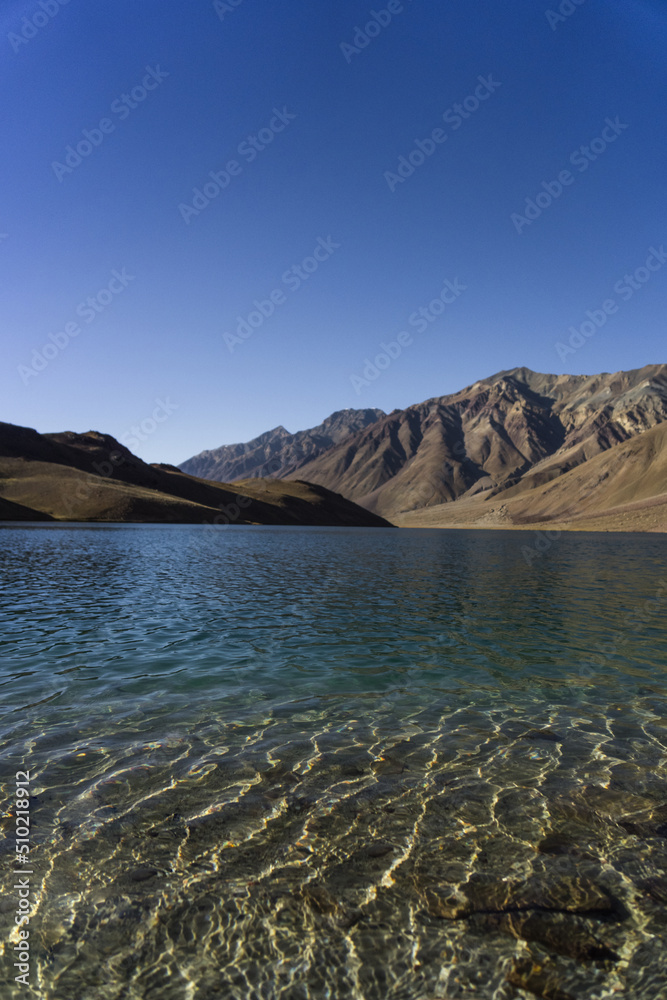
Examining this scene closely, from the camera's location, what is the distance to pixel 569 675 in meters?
15.0

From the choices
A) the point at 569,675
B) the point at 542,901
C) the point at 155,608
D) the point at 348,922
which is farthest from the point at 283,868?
the point at 155,608

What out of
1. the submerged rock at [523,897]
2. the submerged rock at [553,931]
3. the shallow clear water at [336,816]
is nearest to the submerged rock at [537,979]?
the shallow clear water at [336,816]

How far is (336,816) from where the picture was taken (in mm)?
7562

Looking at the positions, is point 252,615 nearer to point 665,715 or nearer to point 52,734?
point 52,734

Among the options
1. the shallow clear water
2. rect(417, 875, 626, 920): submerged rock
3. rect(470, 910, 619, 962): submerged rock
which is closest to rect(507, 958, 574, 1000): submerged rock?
the shallow clear water

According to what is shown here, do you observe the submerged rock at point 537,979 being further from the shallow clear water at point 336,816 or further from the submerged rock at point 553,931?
the submerged rock at point 553,931

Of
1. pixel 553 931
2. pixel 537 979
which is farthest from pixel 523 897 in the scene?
pixel 537 979

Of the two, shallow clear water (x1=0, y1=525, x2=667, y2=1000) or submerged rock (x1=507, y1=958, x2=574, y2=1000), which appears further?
shallow clear water (x1=0, y1=525, x2=667, y2=1000)

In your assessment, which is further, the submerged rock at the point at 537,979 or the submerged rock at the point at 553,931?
the submerged rock at the point at 553,931

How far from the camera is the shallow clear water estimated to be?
5039mm

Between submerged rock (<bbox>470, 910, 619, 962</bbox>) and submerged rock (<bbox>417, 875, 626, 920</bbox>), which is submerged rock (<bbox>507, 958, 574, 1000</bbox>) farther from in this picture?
submerged rock (<bbox>417, 875, 626, 920</bbox>)

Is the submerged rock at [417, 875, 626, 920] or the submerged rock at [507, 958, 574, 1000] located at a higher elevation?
the submerged rock at [507, 958, 574, 1000]

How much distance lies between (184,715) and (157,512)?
173 m

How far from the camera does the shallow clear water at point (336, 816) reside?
5039mm
